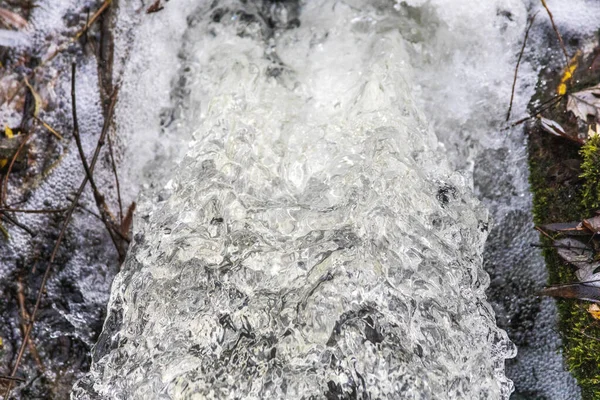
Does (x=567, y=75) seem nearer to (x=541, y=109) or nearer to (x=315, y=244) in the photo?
(x=541, y=109)

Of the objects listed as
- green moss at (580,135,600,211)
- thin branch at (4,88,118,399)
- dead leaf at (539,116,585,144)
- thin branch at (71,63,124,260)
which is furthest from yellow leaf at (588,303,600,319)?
thin branch at (4,88,118,399)

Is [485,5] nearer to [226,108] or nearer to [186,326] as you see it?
[226,108]

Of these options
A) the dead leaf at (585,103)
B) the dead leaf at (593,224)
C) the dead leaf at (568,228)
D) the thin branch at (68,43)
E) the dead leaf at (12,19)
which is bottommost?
the dead leaf at (568,228)

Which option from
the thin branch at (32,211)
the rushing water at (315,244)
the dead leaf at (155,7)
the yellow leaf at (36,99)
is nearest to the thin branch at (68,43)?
the yellow leaf at (36,99)

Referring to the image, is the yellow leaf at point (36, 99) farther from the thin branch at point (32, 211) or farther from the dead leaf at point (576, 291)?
the dead leaf at point (576, 291)

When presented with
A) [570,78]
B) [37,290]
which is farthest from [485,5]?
[37,290]

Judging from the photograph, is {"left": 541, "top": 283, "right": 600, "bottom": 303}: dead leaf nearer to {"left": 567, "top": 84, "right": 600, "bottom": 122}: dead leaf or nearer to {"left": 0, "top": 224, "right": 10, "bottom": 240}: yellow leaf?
{"left": 567, "top": 84, "right": 600, "bottom": 122}: dead leaf
